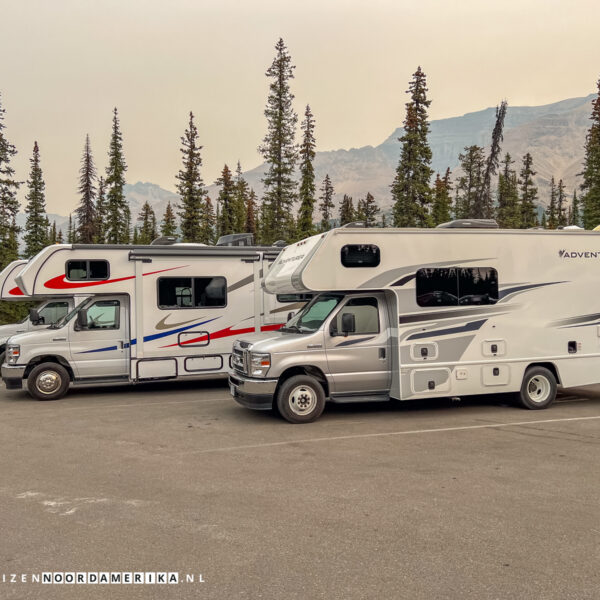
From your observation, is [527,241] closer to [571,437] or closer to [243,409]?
[571,437]

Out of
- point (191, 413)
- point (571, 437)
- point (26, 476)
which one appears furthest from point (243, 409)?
point (571, 437)

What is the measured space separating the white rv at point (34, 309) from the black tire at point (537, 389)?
9.28m

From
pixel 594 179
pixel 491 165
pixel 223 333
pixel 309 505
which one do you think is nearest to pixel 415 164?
pixel 491 165

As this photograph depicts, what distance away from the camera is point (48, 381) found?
12.1 m

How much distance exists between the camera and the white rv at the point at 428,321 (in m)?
9.70

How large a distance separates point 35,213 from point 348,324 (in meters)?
54.6

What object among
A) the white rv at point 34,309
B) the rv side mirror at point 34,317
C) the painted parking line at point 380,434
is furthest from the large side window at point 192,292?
the painted parking line at point 380,434

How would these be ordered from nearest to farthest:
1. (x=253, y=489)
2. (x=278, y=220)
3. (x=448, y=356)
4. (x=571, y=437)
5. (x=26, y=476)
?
(x=253, y=489) < (x=26, y=476) < (x=571, y=437) < (x=448, y=356) < (x=278, y=220)

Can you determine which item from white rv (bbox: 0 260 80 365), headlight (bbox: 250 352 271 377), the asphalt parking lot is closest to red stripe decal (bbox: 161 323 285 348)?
white rv (bbox: 0 260 80 365)

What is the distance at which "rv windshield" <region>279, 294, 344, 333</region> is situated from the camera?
10070 mm

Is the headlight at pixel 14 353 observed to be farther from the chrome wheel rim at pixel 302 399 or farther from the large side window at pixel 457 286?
the large side window at pixel 457 286

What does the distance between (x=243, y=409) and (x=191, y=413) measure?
0.91 m

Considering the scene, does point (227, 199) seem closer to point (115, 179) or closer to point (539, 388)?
point (115, 179)

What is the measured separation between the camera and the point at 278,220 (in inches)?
1743
